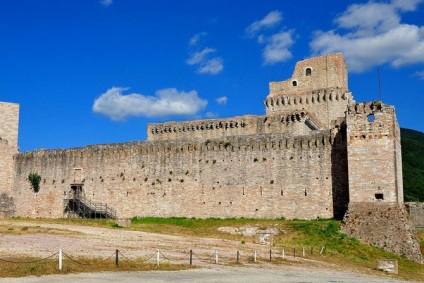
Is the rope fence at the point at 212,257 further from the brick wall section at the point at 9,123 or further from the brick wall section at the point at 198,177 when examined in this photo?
the brick wall section at the point at 9,123

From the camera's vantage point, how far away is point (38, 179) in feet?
171

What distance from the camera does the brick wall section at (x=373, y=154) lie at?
35.0 m

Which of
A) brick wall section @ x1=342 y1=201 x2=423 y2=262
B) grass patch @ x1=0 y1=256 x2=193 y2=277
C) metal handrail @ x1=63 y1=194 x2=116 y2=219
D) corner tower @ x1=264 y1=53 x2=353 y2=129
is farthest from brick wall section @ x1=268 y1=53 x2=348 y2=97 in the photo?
grass patch @ x1=0 y1=256 x2=193 y2=277

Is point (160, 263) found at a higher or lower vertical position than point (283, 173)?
lower

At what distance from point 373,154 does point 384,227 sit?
4784 mm

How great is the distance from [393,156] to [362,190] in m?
2.79

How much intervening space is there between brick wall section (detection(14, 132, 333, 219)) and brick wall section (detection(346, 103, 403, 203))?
2.85 m

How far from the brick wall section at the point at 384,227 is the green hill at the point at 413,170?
36.5 meters

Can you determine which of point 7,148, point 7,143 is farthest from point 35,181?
point 7,143

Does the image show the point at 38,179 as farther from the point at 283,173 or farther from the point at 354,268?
the point at 354,268

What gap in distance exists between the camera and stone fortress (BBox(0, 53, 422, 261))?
3531 cm

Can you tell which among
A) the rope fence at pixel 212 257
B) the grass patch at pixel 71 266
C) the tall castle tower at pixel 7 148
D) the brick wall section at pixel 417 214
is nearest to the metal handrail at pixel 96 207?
the tall castle tower at pixel 7 148

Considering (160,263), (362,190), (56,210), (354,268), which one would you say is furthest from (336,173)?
(56,210)

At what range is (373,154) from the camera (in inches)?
1404
